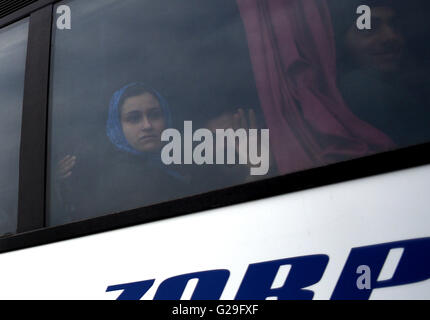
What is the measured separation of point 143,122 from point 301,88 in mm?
612

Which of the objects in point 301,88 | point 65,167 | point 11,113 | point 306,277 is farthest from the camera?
point 11,113

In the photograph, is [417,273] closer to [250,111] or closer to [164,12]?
[250,111]

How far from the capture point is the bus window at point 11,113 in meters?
2.41

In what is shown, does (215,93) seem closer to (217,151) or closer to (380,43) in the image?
(217,151)

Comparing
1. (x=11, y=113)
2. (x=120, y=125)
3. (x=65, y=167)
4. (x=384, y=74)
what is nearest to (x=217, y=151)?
(x=120, y=125)

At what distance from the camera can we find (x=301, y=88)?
1815mm

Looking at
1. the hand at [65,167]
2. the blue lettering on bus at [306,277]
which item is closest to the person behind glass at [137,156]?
the hand at [65,167]

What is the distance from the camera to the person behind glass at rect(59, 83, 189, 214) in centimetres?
202

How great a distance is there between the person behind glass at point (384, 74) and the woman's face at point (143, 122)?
0.67 m

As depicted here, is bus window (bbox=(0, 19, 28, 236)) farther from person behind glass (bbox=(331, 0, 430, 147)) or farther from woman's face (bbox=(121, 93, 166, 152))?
person behind glass (bbox=(331, 0, 430, 147))

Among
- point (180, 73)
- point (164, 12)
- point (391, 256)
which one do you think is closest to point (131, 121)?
point (180, 73)

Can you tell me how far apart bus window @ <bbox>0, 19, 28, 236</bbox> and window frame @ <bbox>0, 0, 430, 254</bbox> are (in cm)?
5

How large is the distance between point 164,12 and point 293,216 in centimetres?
96

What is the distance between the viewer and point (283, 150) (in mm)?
1800
